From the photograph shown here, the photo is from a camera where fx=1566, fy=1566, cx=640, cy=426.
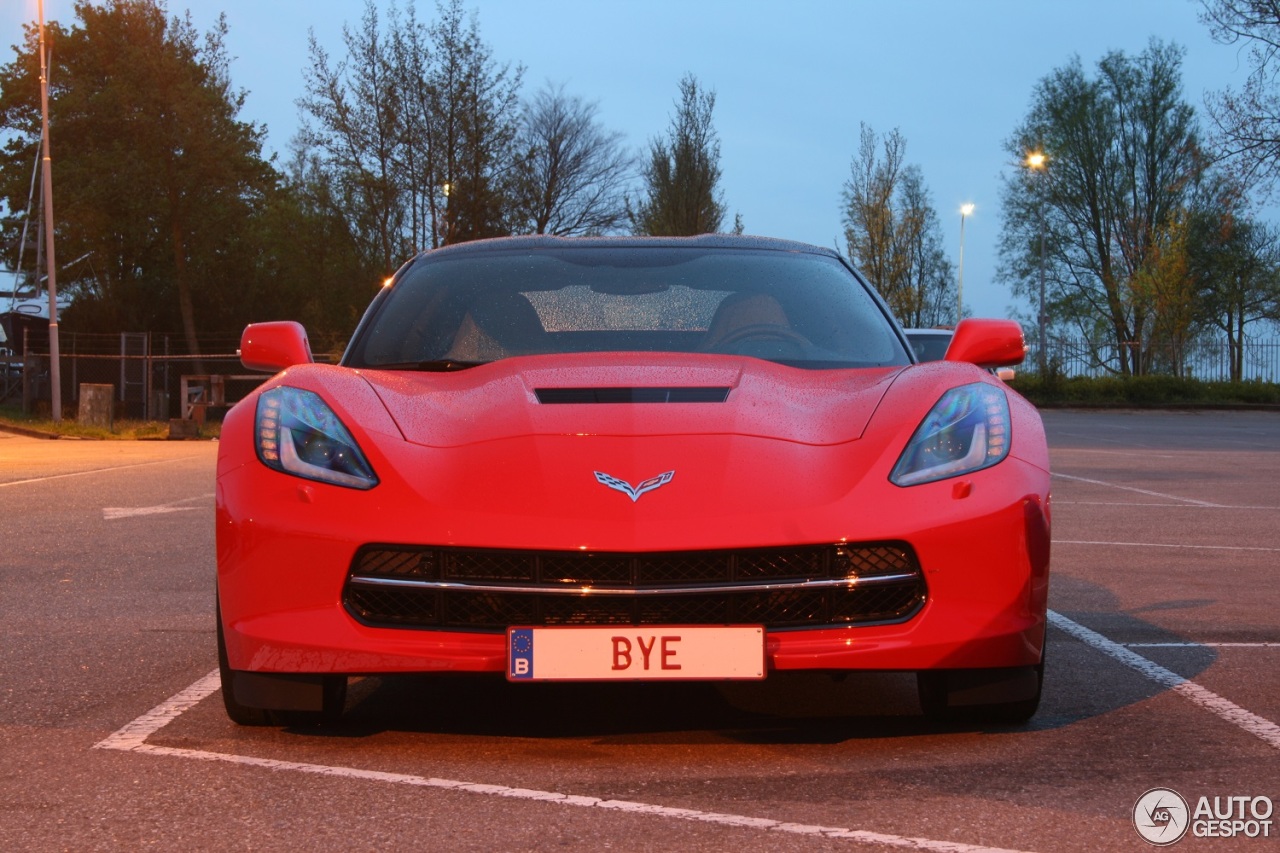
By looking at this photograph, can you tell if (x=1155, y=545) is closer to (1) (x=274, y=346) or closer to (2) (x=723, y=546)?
(1) (x=274, y=346)

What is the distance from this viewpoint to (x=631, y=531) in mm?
3473

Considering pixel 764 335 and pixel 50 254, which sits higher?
pixel 50 254

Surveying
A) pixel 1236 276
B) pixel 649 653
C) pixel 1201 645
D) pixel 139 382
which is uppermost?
pixel 1236 276

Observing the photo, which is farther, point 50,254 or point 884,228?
point 884,228

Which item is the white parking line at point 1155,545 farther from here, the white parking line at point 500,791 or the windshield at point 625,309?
the white parking line at point 500,791

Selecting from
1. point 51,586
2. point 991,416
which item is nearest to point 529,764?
point 991,416

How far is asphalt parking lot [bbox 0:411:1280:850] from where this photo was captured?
3.02m

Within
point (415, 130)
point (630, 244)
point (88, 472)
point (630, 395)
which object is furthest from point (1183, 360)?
point (630, 395)

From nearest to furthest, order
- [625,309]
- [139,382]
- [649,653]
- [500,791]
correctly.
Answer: [500,791], [649,653], [625,309], [139,382]

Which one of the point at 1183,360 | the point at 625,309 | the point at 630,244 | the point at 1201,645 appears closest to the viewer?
the point at 625,309

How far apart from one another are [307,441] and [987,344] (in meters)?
2.04

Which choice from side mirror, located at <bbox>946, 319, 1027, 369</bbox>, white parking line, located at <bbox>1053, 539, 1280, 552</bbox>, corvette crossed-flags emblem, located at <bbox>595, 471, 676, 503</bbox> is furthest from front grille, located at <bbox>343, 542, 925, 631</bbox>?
white parking line, located at <bbox>1053, 539, 1280, 552</bbox>

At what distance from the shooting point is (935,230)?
75.1 meters

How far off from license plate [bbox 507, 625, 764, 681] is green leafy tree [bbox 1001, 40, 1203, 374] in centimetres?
5730
